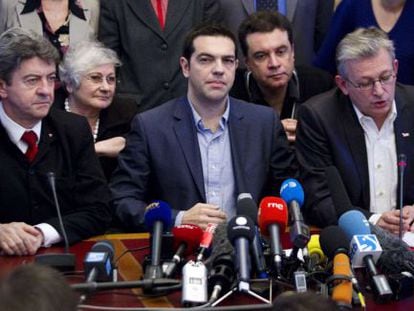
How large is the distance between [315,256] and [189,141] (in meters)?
1.30

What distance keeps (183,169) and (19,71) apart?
817 mm

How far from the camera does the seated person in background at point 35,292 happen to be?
148cm

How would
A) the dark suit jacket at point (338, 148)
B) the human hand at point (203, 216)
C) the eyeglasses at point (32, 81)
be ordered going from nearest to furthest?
the human hand at point (203, 216)
the eyeglasses at point (32, 81)
the dark suit jacket at point (338, 148)

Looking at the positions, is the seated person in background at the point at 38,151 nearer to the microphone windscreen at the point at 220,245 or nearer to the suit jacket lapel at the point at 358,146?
the microphone windscreen at the point at 220,245

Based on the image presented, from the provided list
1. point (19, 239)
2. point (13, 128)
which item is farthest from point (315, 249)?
point (13, 128)

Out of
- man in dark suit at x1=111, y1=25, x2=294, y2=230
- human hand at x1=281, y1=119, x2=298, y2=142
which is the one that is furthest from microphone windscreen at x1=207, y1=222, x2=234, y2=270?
human hand at x1=281, y1=119, x2=298, y2=142

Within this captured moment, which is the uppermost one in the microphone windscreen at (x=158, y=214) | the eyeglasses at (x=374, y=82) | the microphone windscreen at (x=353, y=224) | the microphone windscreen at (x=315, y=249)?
the eyeglasses at (x=374, y=82)

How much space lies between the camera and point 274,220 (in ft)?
9.31

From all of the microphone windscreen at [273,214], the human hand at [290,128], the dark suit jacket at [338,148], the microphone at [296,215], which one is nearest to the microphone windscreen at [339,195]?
the microphone at [296,215]

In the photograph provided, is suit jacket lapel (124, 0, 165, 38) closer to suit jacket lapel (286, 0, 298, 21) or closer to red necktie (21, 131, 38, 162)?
suit jacket lapel (286, 0, 298, 21)

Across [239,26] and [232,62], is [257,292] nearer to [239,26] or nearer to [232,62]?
[232,62]

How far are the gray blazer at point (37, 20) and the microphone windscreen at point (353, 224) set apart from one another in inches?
96.8

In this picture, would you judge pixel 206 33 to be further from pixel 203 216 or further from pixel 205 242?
pixel 205 242

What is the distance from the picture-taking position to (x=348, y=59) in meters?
4.26
